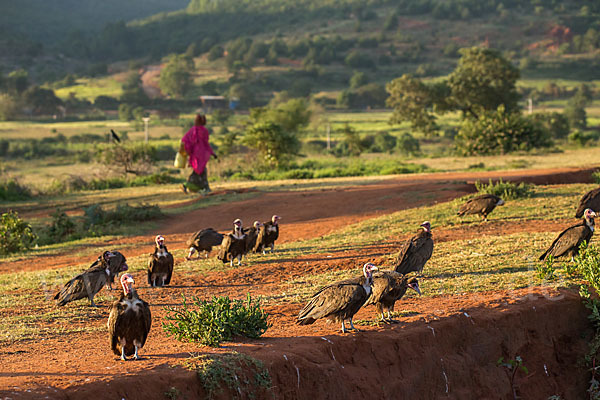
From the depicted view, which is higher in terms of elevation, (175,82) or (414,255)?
(175,82)

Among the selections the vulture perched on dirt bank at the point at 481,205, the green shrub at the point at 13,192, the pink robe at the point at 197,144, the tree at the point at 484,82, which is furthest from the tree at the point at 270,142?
the vulture perched on dirt bank at the point at 481,205

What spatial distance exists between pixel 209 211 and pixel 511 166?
12849 mm

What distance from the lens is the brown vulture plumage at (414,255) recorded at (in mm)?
9547

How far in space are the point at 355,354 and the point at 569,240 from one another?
421 centimetres

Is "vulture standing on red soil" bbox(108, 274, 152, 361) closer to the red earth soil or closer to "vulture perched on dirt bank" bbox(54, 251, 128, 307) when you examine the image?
the red earth soil

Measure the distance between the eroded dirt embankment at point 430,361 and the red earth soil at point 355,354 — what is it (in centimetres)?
1

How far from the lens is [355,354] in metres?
7.31

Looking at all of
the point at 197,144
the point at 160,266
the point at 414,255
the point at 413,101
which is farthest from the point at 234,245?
the point at 413,101

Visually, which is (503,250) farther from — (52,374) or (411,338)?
(52,374)

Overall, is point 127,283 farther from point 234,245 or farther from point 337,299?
point 234,245

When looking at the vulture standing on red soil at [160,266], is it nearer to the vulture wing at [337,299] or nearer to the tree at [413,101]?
the vulture wing at [337,299]

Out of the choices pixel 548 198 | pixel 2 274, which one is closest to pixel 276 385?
pixel 2 274

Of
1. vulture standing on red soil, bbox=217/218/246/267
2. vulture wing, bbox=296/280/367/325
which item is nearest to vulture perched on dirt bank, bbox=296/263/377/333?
vulture wing, bbox=296/280/367/325

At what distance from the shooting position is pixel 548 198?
16.0 metres
